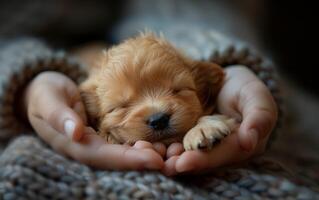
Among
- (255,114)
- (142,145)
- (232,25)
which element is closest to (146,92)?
(142,145)

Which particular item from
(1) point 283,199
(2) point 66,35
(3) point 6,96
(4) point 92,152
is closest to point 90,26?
(2) point 66,35

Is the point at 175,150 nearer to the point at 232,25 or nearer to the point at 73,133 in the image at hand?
the point at 73,133

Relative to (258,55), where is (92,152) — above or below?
below

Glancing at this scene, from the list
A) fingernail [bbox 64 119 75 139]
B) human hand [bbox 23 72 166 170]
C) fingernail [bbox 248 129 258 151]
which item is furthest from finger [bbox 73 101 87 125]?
fingernail [bbox 248 129 258 151]

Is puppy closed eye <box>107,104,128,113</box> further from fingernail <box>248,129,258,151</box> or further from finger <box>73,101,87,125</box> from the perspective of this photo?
fingernail <box>248,129,258,151</box>

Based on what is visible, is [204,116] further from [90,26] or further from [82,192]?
[90,26]

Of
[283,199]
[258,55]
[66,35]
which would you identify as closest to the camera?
[283,199]
